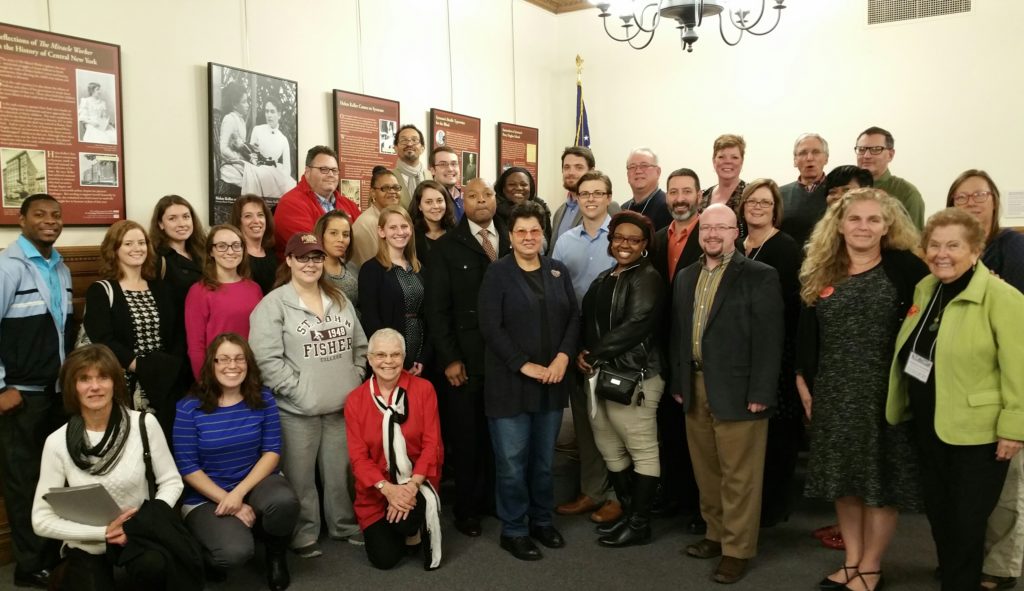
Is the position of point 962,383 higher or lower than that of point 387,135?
lower

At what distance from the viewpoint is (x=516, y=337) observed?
3.30 metres

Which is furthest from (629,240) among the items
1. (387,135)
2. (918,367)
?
(387,135)

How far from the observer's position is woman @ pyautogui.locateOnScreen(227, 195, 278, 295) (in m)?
3.79

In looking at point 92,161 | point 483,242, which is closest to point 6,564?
point 92,161

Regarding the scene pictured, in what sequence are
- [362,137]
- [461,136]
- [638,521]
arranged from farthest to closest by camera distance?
[461,136], [362,137], [638,521]

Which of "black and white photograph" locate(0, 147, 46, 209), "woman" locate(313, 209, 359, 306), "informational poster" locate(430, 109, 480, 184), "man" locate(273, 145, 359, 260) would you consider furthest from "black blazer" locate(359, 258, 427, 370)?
"informational poster" locate(430, 109, 480, 184)

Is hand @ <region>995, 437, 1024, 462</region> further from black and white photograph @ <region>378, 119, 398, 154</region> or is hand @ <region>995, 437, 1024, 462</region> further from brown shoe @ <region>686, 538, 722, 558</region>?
black and white photograph @ <region>378, 119, 398, 154</region>

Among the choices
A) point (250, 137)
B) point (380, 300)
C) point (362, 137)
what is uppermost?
point (362, 137)

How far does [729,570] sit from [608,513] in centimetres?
76

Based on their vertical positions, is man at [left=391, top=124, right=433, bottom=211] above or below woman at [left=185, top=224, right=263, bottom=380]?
above

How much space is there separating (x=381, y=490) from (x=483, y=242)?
4.37 ft

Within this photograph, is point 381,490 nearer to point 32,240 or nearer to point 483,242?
point 483,242

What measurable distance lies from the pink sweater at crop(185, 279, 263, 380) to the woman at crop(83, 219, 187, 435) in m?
0.08

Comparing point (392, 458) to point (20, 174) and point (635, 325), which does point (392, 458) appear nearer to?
point (635, 325)
